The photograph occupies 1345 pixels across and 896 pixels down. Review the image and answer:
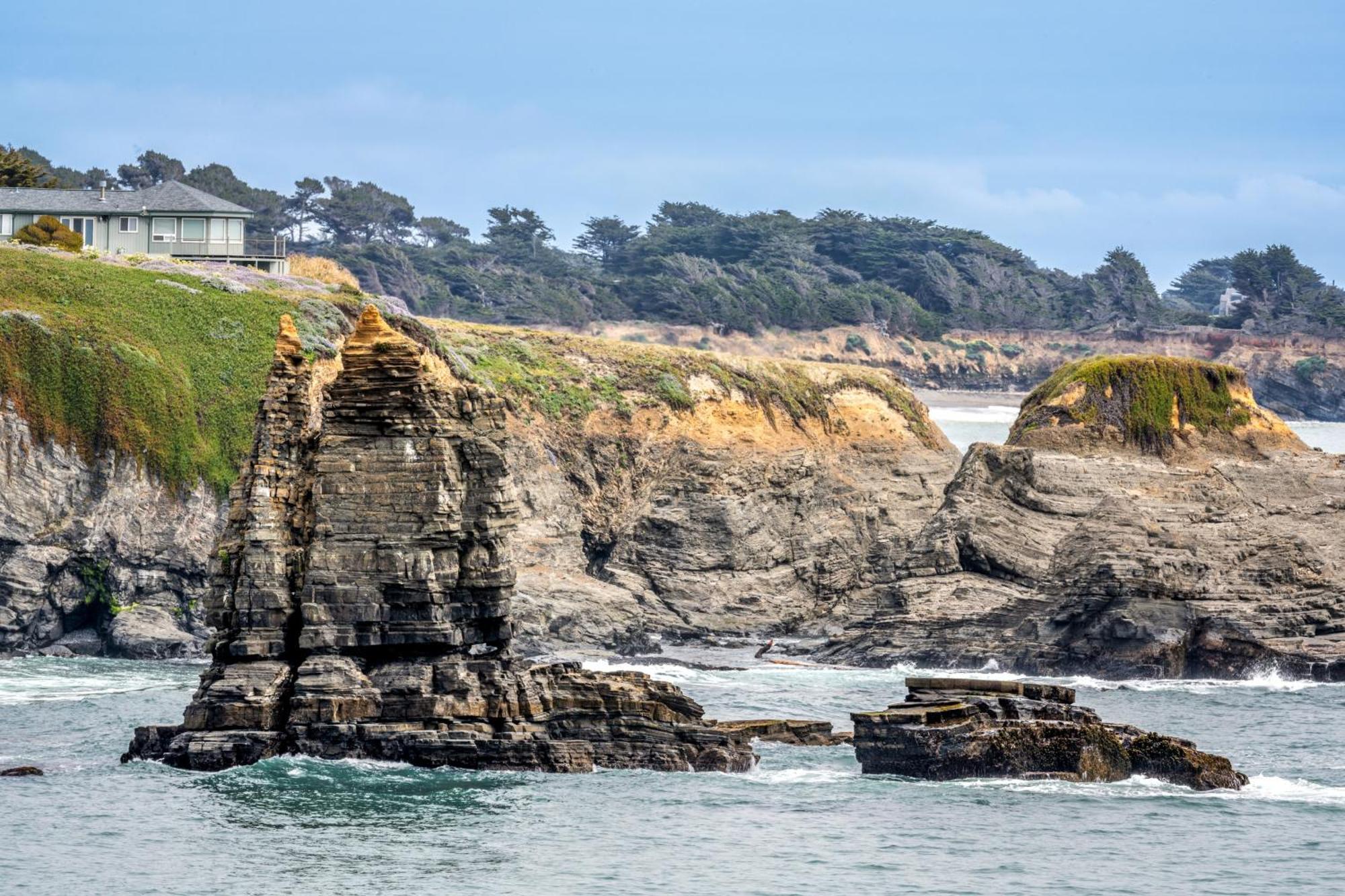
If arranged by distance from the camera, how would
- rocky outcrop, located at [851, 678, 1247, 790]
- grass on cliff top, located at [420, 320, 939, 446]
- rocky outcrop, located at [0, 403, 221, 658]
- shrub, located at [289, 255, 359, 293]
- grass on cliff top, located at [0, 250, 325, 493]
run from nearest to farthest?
rocky outcrop, located at [851, 678, 1247, 790]
rocky outcrop, located at [0, 403, 221, 658]
grass on cliff top, located at [0, 250, 325, 493]
grass on cliff top, located at [420, 320, 939, 446]
shrub, located at [289, 255, 359, 293]

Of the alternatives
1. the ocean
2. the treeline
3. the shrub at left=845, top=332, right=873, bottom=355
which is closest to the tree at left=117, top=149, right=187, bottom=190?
the treeline

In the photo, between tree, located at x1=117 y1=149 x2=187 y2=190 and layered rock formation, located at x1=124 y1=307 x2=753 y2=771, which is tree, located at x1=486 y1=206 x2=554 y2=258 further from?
layered rock formation, located at x1=124 y1=307 x2=753 y2=771

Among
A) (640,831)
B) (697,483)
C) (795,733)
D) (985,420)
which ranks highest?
(985,420)

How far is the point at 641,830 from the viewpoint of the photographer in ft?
133

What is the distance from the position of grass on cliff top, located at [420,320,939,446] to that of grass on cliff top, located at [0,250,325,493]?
849 centimetres

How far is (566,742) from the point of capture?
44562mm

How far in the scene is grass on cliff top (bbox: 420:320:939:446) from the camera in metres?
92.1

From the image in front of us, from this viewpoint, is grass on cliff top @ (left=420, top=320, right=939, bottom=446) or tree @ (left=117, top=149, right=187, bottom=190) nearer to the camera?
grass on cliff top @ (left=420, top=320, right=939, bottom=446)

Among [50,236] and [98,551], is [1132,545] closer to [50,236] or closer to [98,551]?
[98,551]

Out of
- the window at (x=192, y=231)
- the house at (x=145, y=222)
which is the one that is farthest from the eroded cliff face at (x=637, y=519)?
the window at (x=192, y=231)

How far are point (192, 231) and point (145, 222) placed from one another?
2.11m

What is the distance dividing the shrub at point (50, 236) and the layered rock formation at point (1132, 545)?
3907 centimetres

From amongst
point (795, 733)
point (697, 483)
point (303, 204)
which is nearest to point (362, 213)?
point (303, 204)

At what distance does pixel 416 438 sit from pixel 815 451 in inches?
2054
